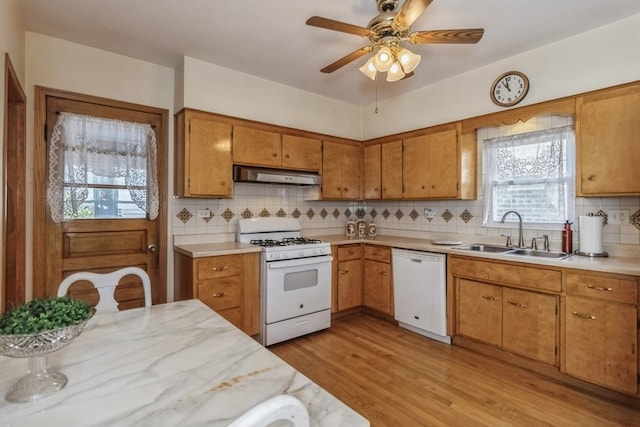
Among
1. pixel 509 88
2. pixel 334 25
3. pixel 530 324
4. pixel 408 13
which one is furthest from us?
pixel 509 88

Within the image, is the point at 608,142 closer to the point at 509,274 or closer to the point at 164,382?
the point at 509,274

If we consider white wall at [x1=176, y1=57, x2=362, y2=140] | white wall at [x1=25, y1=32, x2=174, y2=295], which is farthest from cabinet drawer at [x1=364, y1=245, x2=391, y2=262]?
white wall at [x1=25, y1=32, x2=174, y2=295]

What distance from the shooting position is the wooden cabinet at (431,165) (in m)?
3.27

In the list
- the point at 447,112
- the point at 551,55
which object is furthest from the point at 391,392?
the point at 551,55

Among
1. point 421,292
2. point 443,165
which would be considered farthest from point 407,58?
point 421,292

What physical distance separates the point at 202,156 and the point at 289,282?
1425mm

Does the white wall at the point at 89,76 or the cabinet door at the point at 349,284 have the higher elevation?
the white wall at the point at 89,76

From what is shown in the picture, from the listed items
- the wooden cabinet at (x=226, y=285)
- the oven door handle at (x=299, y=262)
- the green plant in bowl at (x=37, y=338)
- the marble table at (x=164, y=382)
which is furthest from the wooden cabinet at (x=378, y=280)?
the green plant in bowl at (x=37, y=338)

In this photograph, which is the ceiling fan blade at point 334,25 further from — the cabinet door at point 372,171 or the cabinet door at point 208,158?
the cabinet door at point 372,171

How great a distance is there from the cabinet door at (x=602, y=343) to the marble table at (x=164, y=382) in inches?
88.4

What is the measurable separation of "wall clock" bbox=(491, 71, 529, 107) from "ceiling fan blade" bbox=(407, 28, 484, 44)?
1155mm

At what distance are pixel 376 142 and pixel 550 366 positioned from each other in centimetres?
279

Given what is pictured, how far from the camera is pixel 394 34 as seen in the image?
1.94m

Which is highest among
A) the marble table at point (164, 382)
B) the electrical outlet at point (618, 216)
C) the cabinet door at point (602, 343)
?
the electrical outlet at point (618, 216)
